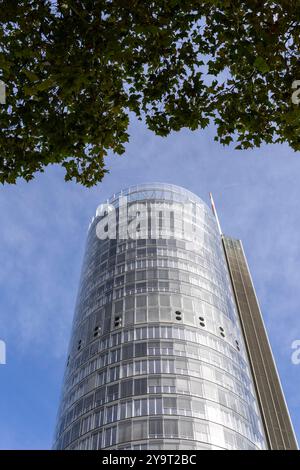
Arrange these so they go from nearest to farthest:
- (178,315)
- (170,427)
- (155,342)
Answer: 1. (170,427)
2. (155,342)
3. (178,315)

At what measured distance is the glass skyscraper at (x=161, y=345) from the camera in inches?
1930

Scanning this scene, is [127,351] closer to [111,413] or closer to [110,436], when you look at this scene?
[111,413]

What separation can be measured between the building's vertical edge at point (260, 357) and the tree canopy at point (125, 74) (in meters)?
65.9

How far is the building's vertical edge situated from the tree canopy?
65.9 m

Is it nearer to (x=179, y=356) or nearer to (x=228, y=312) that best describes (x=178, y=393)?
(x=179, y=356)

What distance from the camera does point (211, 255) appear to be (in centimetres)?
7350

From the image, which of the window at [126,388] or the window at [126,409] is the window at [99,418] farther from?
the window at [126,388]

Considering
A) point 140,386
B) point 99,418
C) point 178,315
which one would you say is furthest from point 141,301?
point 99,418

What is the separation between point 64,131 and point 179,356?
48.5m

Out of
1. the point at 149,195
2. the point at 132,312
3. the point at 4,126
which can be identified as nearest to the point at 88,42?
the point at 4,126

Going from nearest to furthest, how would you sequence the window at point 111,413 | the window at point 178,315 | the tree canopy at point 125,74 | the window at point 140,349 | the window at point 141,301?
the tree canopy at point 125,74 → the window at point 111,413 → the window at point 140,349 → the window at point 178,315 → the window at point 141,301

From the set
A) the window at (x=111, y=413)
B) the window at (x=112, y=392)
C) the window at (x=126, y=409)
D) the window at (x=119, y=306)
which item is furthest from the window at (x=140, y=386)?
the window at (x=119, y=306)

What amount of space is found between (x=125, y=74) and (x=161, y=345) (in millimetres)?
49051

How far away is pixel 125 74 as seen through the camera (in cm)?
954
